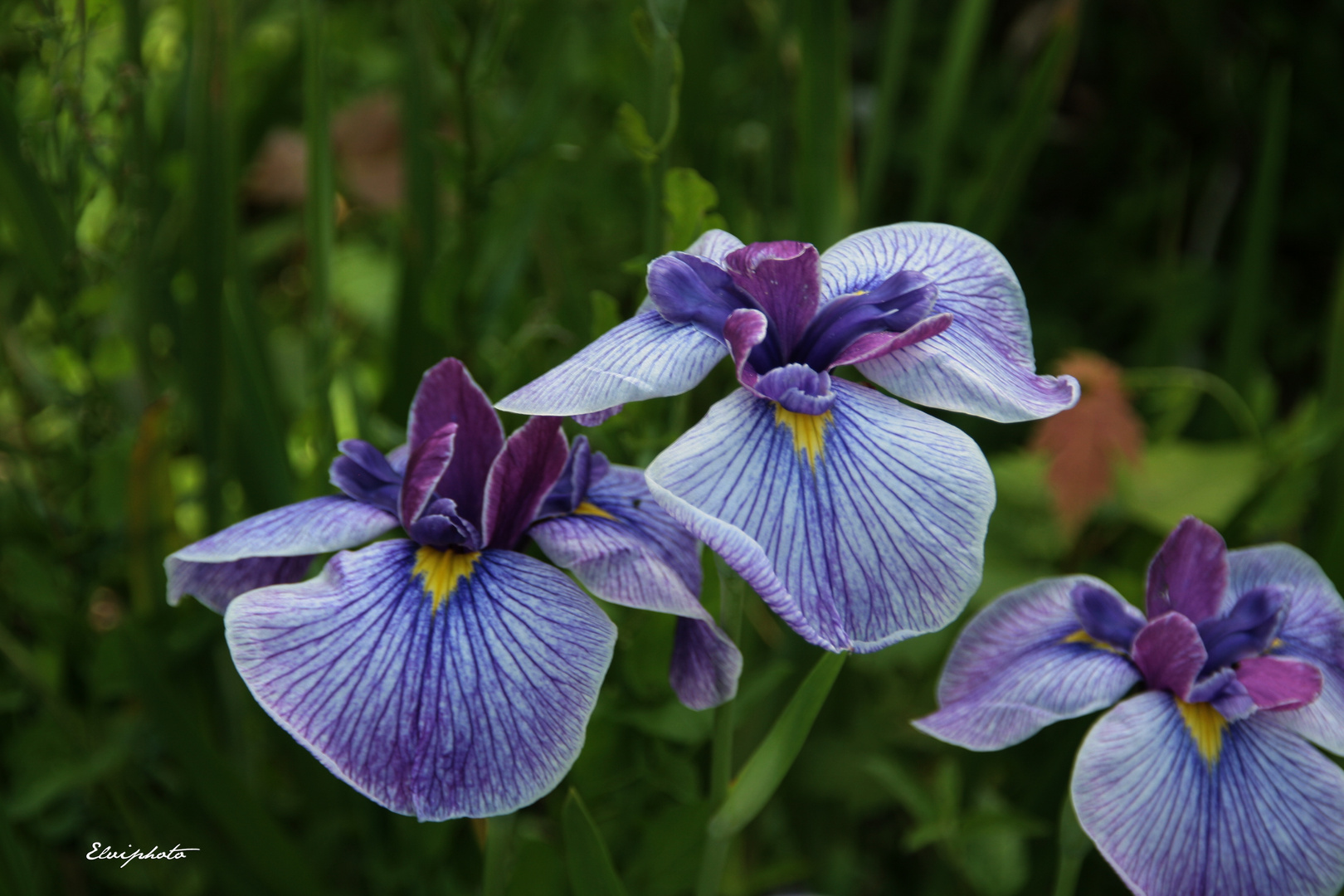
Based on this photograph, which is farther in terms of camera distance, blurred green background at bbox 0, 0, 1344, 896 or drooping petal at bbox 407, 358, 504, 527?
blurred green background at bbox 0, 0, 1344, 896

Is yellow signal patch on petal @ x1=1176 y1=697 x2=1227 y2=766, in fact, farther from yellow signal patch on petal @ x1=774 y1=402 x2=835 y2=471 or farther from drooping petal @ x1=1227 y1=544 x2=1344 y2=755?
yellow signal patch on petal @ x1=774 y1=402 x2=835 y2=471

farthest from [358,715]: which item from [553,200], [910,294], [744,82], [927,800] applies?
[744,82]

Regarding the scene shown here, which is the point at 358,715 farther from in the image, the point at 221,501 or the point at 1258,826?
the point at 221,501

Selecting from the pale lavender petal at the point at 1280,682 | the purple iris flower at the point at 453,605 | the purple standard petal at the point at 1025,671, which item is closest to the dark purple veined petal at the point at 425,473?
the purple iris flower at the point at 453,605

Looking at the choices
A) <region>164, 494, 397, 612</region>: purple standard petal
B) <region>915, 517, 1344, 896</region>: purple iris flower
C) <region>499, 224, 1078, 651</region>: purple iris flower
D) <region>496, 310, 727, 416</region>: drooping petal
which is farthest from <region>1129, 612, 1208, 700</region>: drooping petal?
<region>164, 494, 397, 612</region>: purple standard petal

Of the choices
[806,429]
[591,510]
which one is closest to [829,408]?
[806,429]

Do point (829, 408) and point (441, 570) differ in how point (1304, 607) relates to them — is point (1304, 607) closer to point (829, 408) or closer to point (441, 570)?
point (829, 408)
